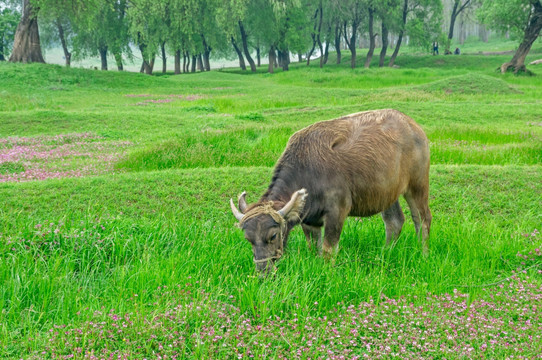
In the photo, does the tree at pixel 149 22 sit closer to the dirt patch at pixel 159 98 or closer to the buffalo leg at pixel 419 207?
the dirt patch at pixel 159 98

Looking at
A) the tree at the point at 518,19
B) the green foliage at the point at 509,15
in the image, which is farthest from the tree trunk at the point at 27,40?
the tree at the point at 518,19

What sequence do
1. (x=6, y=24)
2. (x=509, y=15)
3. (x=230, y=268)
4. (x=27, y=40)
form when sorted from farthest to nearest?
1. (x=6, y=24)
2. (x=509, y=15)
3. (x=27, y=40)
4. (x=230, y=268)

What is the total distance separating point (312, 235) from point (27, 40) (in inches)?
1259

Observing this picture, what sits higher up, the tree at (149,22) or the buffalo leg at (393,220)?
the tree at (149,22)

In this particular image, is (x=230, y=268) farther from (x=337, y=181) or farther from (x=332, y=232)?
(x=337, y=181)

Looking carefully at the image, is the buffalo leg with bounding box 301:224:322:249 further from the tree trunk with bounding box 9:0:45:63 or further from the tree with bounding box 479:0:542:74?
the tree with bounding box 479:0:542:74

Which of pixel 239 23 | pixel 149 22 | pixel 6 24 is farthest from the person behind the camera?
pixel 6 24

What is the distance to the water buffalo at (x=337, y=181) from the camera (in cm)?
460

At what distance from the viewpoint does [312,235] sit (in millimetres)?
5699

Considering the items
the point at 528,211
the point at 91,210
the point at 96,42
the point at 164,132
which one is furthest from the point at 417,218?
the point at 96,42

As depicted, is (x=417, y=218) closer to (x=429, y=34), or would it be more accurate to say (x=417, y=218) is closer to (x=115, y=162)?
(x=115, y=162)

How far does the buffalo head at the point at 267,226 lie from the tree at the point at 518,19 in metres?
33.4

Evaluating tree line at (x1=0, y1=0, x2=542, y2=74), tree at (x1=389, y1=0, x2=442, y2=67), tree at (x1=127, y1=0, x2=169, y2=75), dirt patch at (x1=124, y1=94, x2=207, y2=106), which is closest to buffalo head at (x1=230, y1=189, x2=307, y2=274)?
dirt patch at (x1=124, y1=94, x2=207, y2=106)

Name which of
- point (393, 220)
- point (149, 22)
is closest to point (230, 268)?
point (393, 220)
